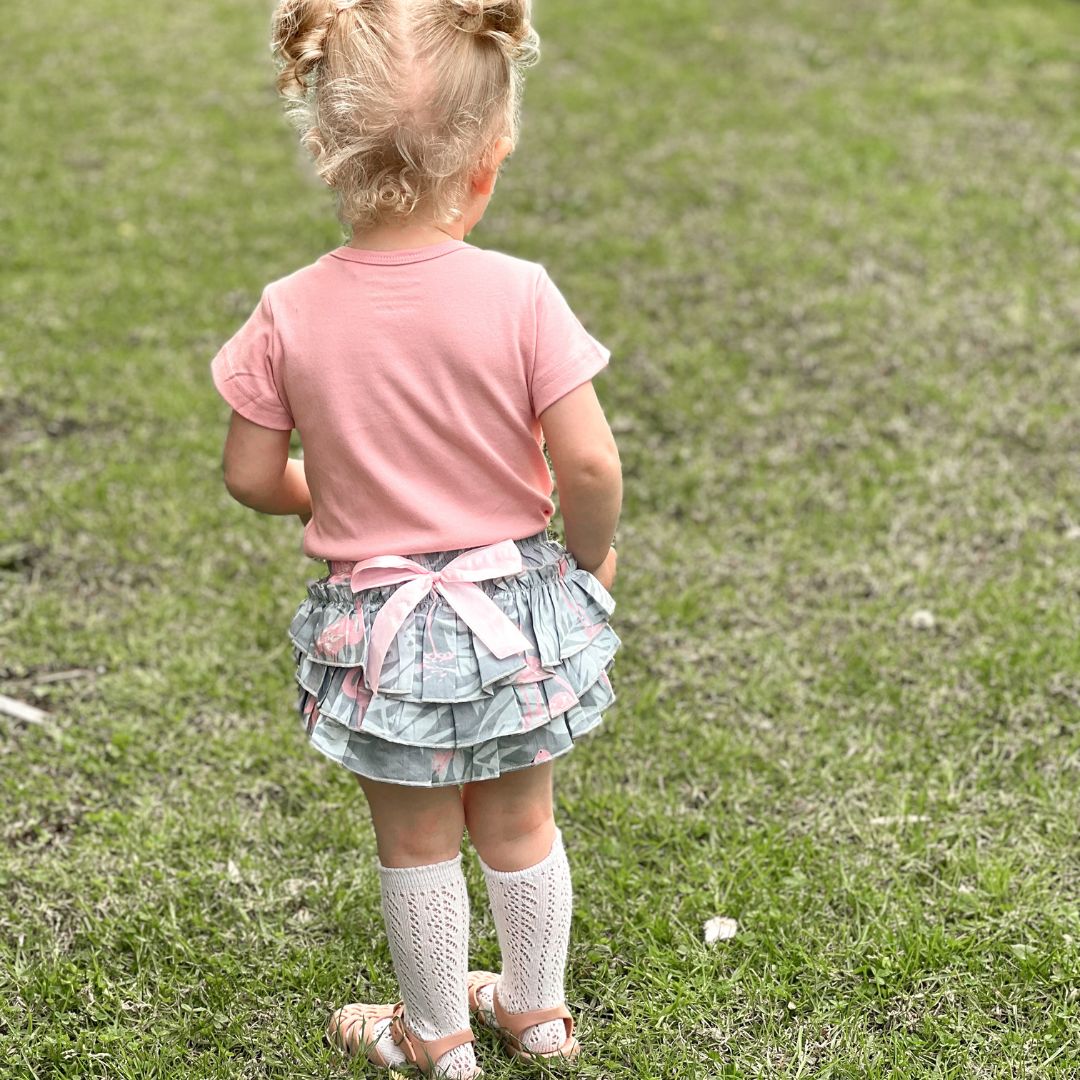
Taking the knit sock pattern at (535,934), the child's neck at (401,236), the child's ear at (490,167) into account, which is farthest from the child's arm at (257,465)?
the knit sock pattern at (535,934)

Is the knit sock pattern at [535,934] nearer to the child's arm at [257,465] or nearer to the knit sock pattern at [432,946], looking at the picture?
the knit sock pattern at [432,946]

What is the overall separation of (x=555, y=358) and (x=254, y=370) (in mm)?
415

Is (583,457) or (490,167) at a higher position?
(490,167)

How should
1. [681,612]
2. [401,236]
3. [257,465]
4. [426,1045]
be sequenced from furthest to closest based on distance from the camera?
[681,612], [426,1045], [257,465], [401,236]

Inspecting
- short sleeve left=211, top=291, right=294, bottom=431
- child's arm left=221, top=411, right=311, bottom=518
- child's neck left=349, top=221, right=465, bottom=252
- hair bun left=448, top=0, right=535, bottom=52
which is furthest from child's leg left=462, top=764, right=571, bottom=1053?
hair bun left=448, top=0, right=535, bottom=52

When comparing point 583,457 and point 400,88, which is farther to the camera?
point 583,457

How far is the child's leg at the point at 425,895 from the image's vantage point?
201 cm

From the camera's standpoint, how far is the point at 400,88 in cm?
173

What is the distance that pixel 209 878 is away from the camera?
8.98 feet

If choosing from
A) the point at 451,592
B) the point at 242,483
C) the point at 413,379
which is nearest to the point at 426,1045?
the point at 451,592

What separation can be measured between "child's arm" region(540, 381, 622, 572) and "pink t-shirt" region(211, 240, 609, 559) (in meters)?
0.02

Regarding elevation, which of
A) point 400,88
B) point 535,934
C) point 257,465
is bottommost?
point 535,934

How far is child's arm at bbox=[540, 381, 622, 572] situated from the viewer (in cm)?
183

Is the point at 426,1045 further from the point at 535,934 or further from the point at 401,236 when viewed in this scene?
the point at 401,236
